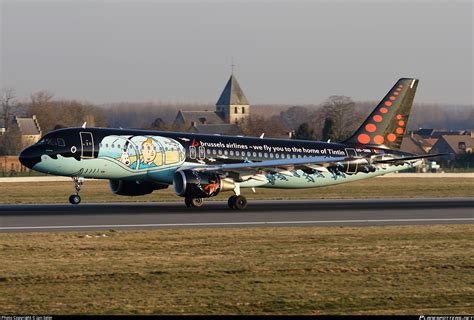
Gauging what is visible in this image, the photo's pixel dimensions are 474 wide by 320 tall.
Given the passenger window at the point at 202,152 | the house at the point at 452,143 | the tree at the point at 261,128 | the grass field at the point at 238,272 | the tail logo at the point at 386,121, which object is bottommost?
the house at the point at 452,143

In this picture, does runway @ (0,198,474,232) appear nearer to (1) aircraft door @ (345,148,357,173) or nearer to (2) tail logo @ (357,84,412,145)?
(1) aircraft door @ (345,148,357,173)

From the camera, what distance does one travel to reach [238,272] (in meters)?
23.3

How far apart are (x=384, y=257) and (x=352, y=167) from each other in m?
23.5

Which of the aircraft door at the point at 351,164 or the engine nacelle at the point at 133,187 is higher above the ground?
the aircraft door at the point at 351,164

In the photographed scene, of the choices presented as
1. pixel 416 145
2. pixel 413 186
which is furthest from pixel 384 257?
pixel 416 145

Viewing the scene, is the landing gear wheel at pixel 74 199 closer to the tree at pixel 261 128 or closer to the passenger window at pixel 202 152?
the passenger window at pixel 202 152

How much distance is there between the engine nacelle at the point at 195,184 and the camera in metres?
41.8

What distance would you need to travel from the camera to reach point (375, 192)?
201 ft

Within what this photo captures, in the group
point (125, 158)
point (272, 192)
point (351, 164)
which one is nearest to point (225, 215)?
point (125, 158)

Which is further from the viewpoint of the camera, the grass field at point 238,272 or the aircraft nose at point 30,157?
the aircraft nose at point 30,157

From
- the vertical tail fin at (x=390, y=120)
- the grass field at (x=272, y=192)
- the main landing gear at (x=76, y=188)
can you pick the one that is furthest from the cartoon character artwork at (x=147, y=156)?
the vertical tail fin at (x=390, y=120)

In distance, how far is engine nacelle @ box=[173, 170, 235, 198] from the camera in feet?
137

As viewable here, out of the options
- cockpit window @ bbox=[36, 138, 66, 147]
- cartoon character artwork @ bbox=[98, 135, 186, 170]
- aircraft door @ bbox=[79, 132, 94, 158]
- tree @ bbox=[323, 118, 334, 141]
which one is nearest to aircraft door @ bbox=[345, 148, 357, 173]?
cartoon character artwork @ bbox=[98, 135, 186, 170]

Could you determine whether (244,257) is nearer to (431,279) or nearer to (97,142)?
(431,279)
